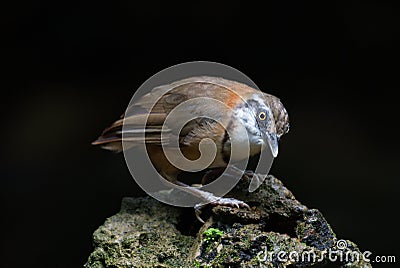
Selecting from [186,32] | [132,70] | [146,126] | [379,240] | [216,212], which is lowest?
[379,240]

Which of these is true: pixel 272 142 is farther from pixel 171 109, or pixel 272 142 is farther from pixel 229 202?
pixel 171 109

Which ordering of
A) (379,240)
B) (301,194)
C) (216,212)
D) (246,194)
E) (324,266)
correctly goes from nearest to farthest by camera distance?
(324,266) → (216,212) → (246,194) → (379,240) → (301,194)

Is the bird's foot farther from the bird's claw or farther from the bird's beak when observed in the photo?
the bird's beak

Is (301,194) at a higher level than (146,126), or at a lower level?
lower

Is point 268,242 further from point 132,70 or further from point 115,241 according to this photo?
point 132,70

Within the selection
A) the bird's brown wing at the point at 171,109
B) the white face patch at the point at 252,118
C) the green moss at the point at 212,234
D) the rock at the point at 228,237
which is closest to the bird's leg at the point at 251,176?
the rock at the point at 228,237

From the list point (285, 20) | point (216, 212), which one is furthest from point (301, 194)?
point (216, 212)
